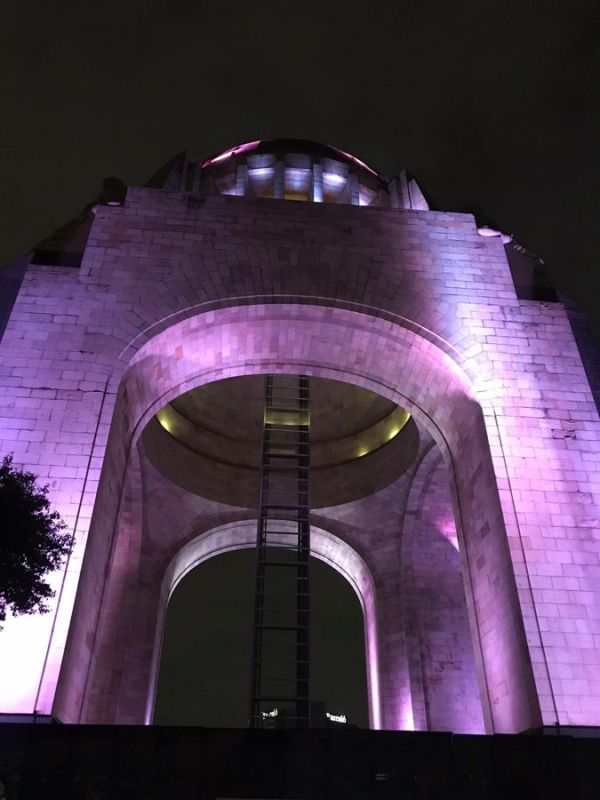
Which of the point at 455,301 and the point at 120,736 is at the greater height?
the point at 455,301

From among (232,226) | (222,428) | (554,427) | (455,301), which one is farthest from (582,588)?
(222,428)

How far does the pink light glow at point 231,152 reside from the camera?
54.7 feet

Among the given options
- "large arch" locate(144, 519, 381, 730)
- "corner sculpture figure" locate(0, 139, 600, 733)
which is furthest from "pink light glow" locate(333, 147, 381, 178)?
"large arch" locate(144, 519, 381, 730)

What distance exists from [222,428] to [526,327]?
11643mm

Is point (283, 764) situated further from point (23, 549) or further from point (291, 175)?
point (291, 175)

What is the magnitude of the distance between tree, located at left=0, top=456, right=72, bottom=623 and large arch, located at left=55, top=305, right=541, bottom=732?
1.00 meters

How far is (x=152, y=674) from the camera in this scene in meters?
16.5

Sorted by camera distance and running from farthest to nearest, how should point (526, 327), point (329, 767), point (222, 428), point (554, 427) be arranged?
point (222, 428) < point (526, 327) < point (554, 427) < point (329, 767)

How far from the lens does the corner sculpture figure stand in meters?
8.54

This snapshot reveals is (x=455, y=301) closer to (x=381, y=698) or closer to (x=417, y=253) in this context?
(x=417, y=253)

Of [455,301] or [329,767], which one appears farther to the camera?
[455,301]

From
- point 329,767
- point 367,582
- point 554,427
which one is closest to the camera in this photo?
point 329,767

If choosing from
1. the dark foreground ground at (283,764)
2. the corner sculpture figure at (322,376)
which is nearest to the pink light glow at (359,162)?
the corner sculpture figure at (322,376)

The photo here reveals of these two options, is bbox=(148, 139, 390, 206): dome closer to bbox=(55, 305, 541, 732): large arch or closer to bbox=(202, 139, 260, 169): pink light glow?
bbox=(202, 139, 260, 169): pink light glow
